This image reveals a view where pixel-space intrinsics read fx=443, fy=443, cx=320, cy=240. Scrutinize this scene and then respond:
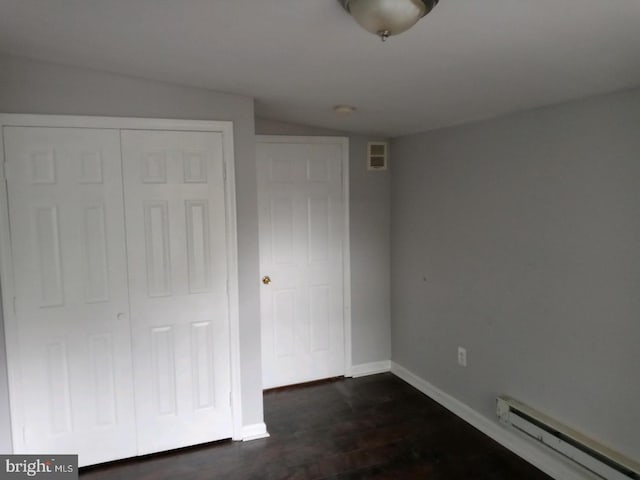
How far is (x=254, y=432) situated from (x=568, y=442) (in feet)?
5.91

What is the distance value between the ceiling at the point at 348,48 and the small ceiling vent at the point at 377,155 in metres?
1.04

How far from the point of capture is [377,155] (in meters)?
3.73

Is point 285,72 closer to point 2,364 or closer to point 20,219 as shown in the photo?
point 20,219

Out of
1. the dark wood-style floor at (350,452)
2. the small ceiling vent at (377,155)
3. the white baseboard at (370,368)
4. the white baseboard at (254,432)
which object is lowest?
the dark wood-style floor at (350,452)

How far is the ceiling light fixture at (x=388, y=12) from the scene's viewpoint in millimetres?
1276

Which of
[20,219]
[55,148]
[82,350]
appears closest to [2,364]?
[82,350]

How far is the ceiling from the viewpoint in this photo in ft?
4.77

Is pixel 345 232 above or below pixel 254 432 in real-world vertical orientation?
above

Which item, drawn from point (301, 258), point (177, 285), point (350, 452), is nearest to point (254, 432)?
point (350, 452)

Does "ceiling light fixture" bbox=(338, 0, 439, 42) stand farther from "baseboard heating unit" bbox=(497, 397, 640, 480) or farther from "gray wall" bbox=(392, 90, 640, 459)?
"baseboard heating unit" bbox=(497, 397, 640, 480)

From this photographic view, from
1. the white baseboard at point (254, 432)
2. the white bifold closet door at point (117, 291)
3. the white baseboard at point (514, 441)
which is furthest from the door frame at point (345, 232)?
the white baseboard at point (254, 432)

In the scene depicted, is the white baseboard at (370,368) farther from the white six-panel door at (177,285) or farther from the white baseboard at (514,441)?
the white six-panel door at (177,285)

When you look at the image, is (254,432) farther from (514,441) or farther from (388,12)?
(388,12)

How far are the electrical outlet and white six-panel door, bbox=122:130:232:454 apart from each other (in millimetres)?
1578
